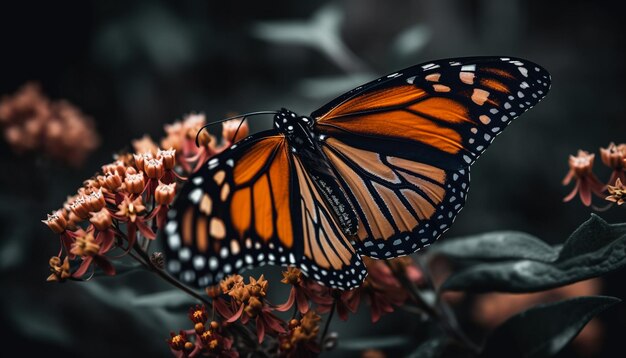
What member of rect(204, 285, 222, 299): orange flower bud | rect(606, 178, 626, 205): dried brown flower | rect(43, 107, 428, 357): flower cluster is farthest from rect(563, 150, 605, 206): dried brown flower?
rect(204, 285, 222, 299): orange flower bud

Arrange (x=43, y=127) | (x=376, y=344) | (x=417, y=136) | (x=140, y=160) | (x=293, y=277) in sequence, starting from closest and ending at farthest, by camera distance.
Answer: (x=293, y=277) < (x=140, y=160) < (x=417, y=136) < (x=376, y=344) < (x=43, y=127)

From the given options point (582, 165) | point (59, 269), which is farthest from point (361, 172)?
point (59, 269)

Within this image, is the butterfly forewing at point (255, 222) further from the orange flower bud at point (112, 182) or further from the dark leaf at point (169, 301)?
the dark leaf at point (169, 301)

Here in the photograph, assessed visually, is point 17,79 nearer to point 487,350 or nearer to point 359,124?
point 359,124

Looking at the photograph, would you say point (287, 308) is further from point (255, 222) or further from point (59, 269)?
point (59, 269)

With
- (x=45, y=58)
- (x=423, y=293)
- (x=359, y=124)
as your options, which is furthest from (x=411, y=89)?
(x=45, y=58)

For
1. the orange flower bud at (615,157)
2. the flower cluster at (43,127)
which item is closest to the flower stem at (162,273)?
the orange flower bud at (615,157)
